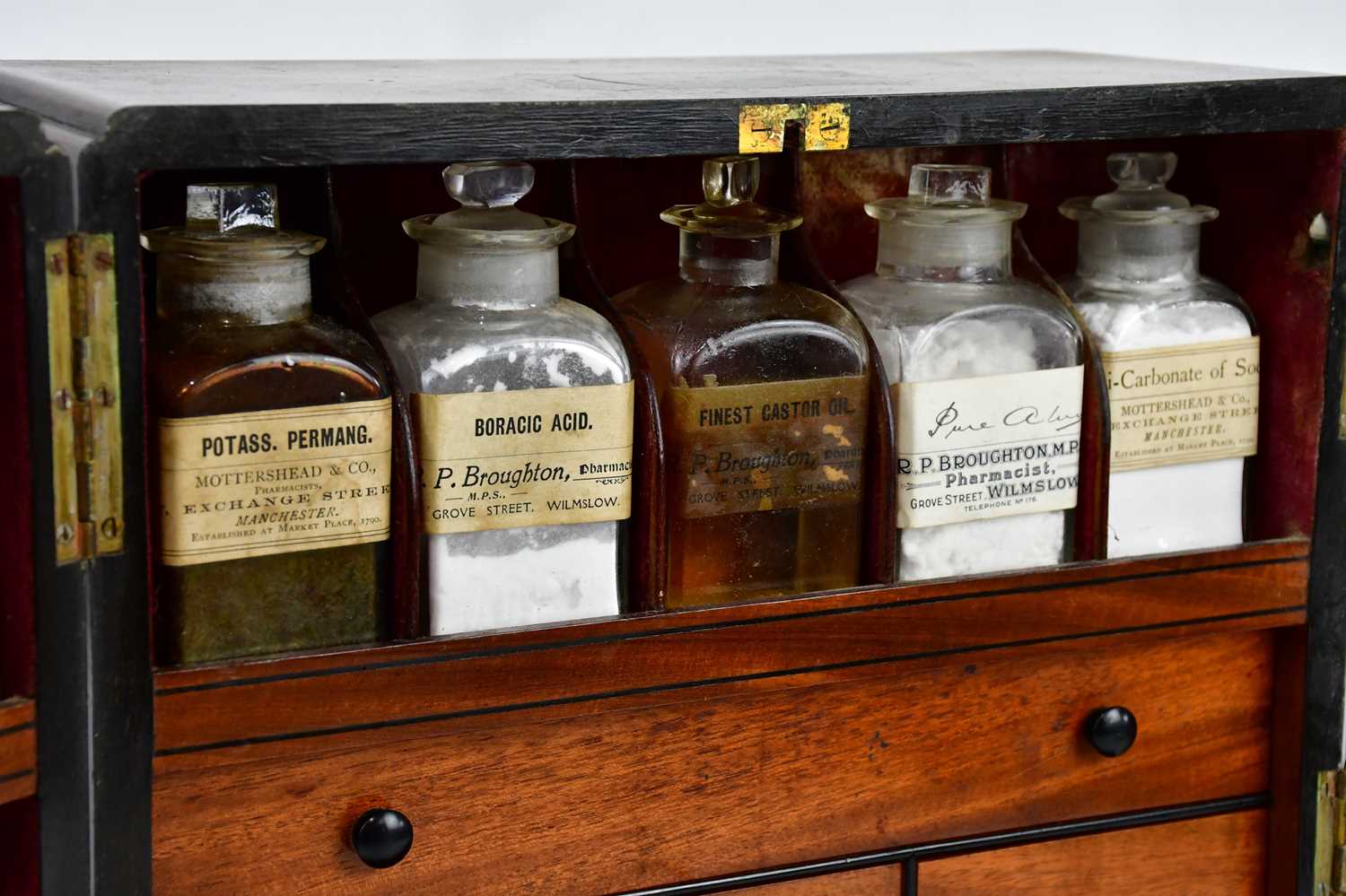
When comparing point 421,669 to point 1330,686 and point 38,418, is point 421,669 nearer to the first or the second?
point 38,418

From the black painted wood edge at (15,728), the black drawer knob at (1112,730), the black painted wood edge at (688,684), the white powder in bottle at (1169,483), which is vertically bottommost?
the black drawer knob at (1112,730)

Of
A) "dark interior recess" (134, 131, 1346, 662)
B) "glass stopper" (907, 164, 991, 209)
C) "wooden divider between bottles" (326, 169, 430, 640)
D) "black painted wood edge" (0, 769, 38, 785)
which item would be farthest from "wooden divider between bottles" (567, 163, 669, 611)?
"black painted wood edge" (0, 769, 38, 785)

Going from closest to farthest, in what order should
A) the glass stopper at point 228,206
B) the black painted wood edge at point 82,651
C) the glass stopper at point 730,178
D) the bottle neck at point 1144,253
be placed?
the black painted wood edge at point 82,651 < the glass stopper at point 228,206 < the glass stopper at point 730,178 < the bottle neck at point 1144,253

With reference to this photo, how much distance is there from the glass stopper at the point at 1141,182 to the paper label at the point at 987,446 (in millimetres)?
147

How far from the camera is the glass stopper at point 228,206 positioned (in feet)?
2.95

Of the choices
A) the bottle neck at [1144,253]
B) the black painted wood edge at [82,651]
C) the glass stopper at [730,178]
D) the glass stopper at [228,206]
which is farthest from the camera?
the bottle neck at [1144,253]

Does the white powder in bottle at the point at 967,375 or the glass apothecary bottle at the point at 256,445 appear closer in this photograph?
the glass apothecary bottle at the point at 256,445

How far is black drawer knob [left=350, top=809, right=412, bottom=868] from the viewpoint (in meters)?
0.94

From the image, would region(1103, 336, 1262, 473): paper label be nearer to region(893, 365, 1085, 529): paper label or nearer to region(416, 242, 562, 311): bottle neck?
region(893, 365, 1085, 529): paper label

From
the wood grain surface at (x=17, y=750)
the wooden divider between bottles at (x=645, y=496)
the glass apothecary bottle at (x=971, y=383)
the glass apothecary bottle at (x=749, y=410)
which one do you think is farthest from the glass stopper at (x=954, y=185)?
the wood grain surface at (x=17, y=750)

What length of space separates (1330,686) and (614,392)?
0.53 m

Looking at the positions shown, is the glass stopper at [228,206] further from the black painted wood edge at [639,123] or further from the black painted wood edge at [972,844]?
the black painted wood edge at [972,844]

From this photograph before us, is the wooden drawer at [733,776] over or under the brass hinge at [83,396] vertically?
under

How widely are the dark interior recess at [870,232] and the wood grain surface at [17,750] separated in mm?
265
